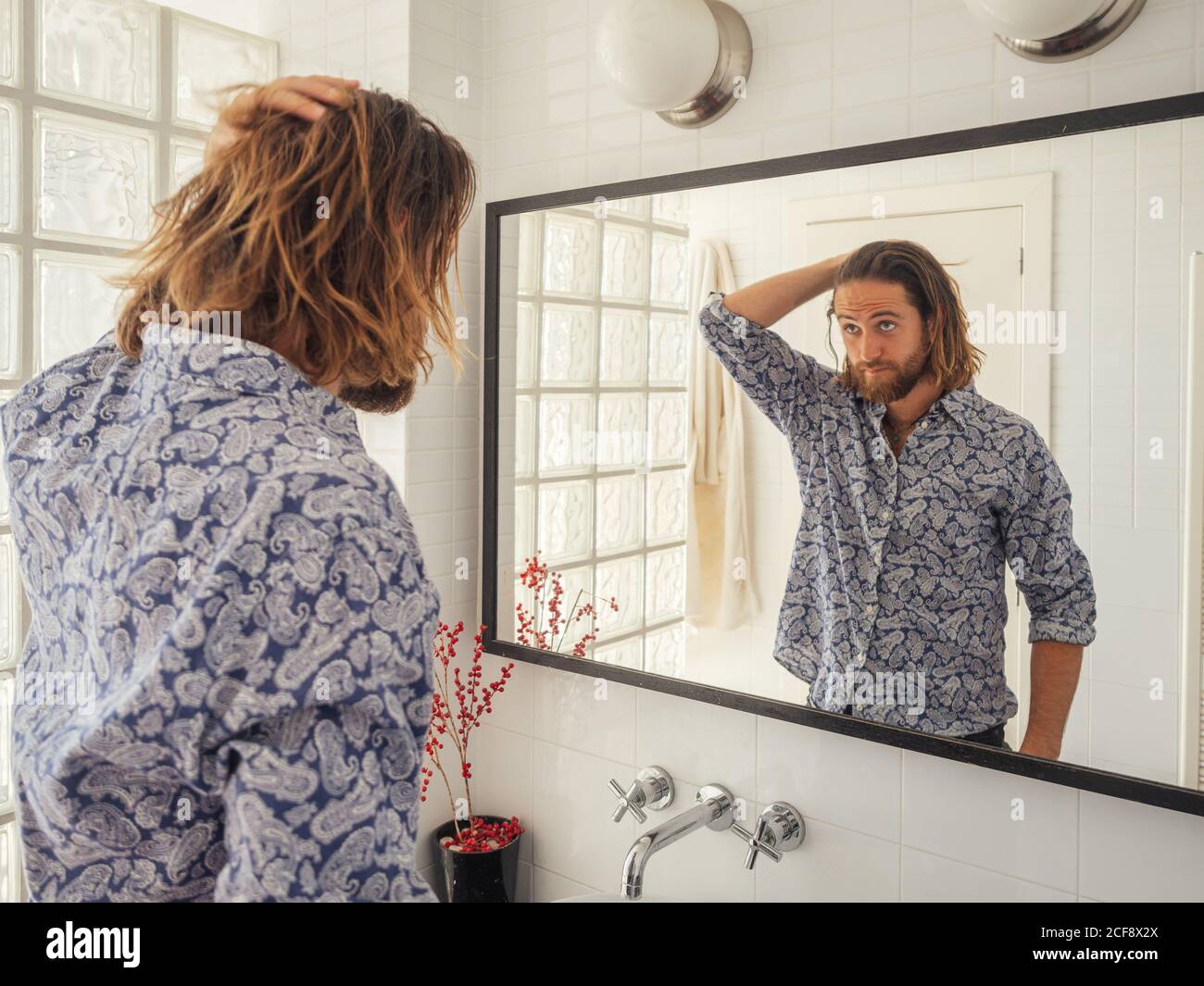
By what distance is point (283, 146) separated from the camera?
708mm

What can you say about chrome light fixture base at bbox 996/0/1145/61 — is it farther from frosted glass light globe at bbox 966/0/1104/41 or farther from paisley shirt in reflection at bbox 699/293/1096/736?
paisley shirt in reflection at bbox 699/293/1096/736

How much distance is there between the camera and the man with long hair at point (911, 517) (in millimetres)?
1114

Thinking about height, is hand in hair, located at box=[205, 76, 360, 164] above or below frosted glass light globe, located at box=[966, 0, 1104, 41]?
below

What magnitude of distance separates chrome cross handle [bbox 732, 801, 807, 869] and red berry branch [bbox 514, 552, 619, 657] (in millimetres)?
391

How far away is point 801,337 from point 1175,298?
1.42ft

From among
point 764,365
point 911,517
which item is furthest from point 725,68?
point 911,517

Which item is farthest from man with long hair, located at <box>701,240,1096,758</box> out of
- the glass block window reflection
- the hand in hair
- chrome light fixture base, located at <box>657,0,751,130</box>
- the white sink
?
the hand in hair

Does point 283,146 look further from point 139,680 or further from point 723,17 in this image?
point 723,17

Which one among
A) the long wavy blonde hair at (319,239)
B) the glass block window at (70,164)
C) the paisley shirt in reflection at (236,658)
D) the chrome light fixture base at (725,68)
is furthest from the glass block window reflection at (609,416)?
the paisley shirt in reflection at (236,658)

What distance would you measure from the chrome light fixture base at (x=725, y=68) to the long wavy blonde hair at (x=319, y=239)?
74cm

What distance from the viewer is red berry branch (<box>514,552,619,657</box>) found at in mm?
1569

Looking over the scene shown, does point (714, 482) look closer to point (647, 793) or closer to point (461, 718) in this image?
point (647, 793)

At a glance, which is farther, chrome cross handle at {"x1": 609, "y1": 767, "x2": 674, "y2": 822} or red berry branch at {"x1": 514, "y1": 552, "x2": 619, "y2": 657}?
red berry branch at {"x1": 514, "y1": 552, "x2": 619, "y2": 657}
